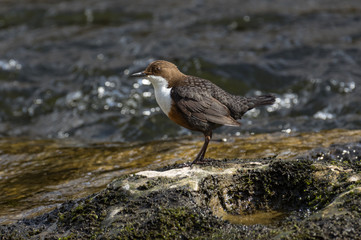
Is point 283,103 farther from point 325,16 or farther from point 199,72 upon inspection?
point 325,16

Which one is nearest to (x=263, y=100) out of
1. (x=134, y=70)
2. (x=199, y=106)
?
(x=199, y=106)

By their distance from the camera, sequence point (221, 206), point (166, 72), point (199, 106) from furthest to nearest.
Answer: point (166, 72) < point (199, 106) < point (221, 206)

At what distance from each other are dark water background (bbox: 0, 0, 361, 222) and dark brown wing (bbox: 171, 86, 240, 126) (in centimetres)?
104

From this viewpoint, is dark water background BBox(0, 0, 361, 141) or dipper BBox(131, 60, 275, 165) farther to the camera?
dark water background BBox(0, 0, 361, 141)

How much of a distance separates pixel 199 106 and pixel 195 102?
0.05 m

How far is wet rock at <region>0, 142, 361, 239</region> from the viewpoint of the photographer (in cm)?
249

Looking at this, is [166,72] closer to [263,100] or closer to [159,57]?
[263,100]

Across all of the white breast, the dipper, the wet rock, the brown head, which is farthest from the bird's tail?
the wet rock

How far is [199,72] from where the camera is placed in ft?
26.0

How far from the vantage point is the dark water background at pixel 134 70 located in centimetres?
523

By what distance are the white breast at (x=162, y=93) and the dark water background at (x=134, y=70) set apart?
88 centimetres

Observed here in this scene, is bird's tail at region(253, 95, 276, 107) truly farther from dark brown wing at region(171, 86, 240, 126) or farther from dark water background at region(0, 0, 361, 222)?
dark water background at region(0, 0, 361, 222)

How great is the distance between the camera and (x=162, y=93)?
405cm

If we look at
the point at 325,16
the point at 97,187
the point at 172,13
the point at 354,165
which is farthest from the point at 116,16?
the point at 354,165
